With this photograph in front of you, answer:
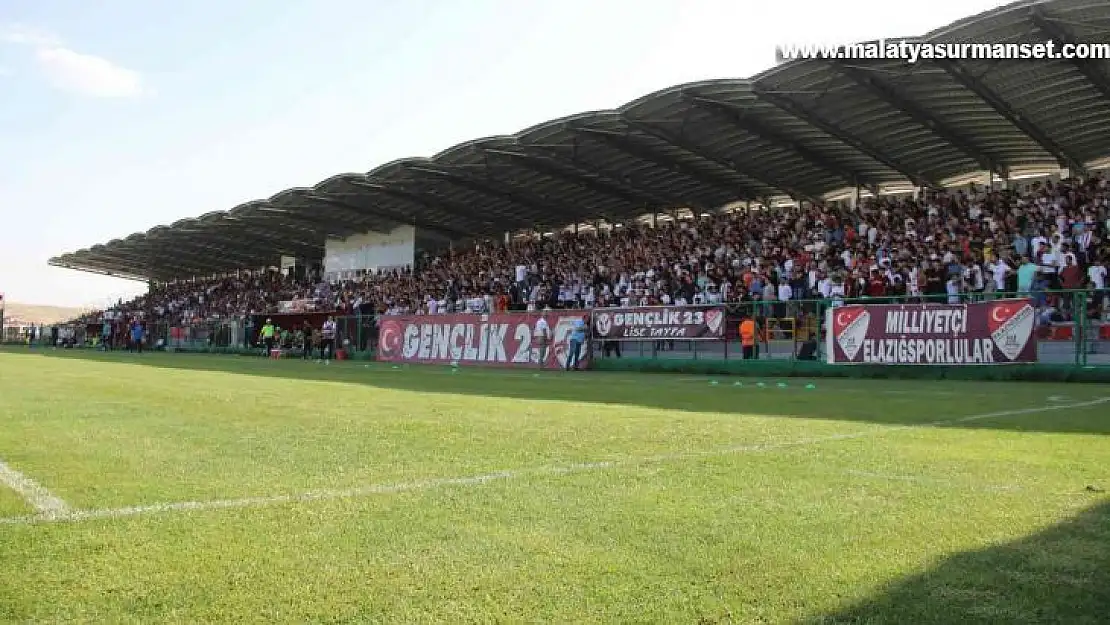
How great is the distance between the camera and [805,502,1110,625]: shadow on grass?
9.32ft

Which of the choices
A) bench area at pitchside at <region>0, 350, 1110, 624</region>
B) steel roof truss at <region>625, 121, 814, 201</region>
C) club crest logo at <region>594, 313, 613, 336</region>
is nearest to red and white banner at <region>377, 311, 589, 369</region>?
club crest logo at <region>594, 313, 613, 336</region>

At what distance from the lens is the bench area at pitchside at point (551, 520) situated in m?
2.97

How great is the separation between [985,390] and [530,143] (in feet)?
69.3

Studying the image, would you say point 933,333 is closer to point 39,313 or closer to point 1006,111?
point 1006,111

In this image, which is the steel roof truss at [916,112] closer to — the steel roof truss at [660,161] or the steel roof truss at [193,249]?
the steel roof truss at [660,161]

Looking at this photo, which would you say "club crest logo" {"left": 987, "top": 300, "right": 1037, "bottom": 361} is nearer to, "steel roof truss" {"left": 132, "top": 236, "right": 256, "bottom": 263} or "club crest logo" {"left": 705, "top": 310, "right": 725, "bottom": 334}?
"club crest logo" {"left": 705, "top": 310, "right": 725, "bottom": 334}

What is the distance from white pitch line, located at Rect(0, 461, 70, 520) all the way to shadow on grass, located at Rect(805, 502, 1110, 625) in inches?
143

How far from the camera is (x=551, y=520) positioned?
4160mm

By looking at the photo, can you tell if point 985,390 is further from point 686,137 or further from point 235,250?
point 235,250

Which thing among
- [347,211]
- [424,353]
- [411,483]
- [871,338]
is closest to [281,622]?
[411,483]

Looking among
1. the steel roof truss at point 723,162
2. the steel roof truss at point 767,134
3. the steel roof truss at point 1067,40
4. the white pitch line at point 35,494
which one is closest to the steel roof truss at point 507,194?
the steel roof truss at point 723,162

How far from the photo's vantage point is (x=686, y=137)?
29.7m

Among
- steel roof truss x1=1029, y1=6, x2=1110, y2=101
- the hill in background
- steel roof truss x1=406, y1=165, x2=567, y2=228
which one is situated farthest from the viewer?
the hill in background

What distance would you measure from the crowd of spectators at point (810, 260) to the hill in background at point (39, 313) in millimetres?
111281
